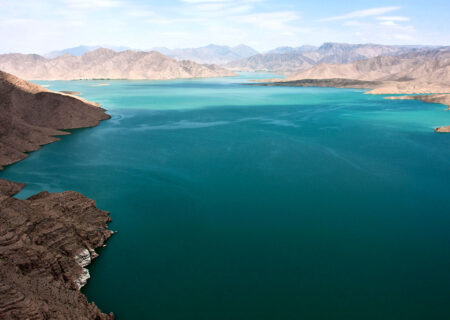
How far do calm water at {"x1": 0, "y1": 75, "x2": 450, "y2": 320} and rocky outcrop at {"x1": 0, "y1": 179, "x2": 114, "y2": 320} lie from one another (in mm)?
1525

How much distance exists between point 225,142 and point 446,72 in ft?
603

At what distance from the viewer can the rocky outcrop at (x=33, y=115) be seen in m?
53.2

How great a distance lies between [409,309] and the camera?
1983cm

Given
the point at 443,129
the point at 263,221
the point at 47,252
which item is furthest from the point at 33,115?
the point at 443,129

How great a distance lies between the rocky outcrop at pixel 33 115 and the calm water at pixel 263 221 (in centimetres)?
378

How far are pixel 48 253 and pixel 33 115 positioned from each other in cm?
5568

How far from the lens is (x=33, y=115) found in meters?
67.1

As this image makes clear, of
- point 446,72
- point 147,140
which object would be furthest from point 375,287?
point 446,72

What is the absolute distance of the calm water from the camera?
67.4 feet

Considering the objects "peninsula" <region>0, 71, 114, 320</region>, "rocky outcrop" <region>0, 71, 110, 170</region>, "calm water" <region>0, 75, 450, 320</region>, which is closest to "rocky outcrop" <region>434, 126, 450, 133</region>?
"calm water" <region>0, 75, 450, 320</region>

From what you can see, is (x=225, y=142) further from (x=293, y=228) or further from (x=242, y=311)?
(x=242, y=311)

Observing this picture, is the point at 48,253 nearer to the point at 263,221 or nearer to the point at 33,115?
the point at 263,221

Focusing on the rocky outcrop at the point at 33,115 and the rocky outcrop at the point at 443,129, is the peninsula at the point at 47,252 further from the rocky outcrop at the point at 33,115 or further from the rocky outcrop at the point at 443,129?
the rocky outcrop at the point at 443,129

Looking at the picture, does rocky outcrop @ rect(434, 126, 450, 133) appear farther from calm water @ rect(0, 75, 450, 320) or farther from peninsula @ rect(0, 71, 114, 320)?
peninsula @ rect(0, 71, 114, 320)
